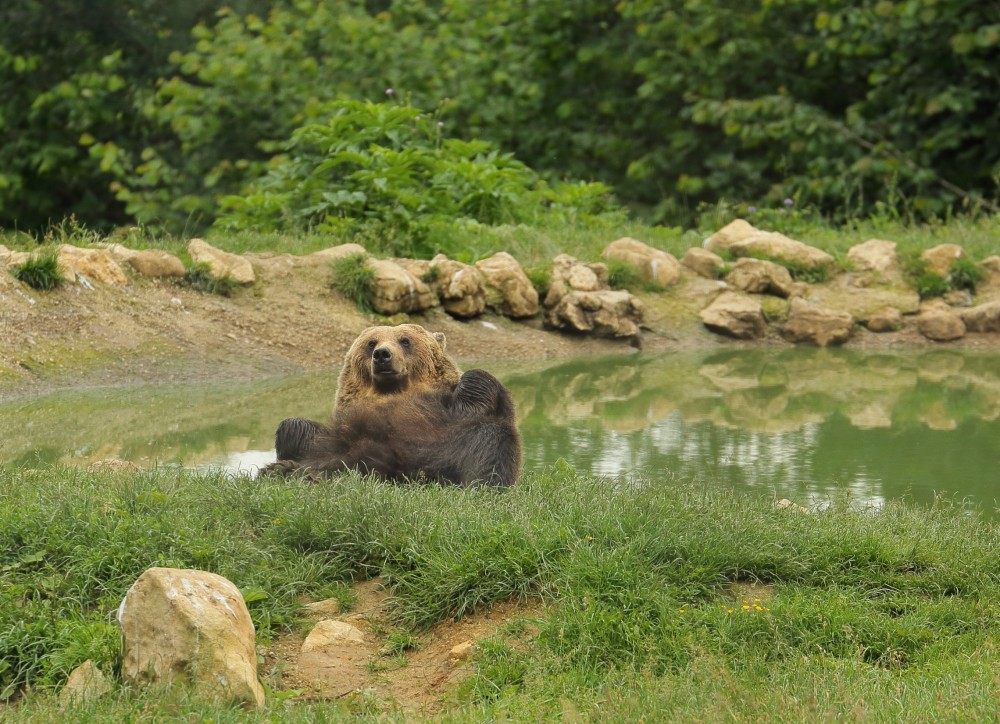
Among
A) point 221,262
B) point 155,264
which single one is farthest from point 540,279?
point 155,264

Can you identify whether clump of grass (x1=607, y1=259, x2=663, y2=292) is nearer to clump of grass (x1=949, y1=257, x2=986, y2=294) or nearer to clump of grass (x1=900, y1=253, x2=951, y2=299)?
clump of grass (x1=900, y1=253, x2=951, y2=299)

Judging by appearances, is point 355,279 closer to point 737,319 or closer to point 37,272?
point 37,272

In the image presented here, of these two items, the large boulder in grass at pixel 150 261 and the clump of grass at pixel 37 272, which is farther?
the large boulder in grass at pixel 150 261

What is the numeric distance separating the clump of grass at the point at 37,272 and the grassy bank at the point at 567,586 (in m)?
4.94

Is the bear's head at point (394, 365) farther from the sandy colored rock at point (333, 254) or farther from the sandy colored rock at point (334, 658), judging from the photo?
the sandy colored rock at point (333, 254)

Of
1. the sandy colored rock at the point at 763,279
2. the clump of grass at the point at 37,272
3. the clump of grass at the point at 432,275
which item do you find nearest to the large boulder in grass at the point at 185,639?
the clump of grass at the point at 37,272

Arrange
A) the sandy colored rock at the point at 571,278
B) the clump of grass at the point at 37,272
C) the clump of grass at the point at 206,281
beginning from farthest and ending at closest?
1. the sandy colored rock at the point at 571,278
2. the clump of grass at the point at 206,281
3. the clump of grass at the point at 37,272

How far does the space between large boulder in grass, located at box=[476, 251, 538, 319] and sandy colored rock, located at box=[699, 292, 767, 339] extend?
1588 millimetres

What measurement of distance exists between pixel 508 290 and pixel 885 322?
3402 millimetres

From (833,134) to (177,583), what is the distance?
16.0 m

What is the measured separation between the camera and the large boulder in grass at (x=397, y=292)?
437 inches

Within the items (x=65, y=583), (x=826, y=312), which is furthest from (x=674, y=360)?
(x=65, y=583)

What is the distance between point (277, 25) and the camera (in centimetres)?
1978

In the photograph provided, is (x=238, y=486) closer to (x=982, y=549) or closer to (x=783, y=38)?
(x=982, y=549)
